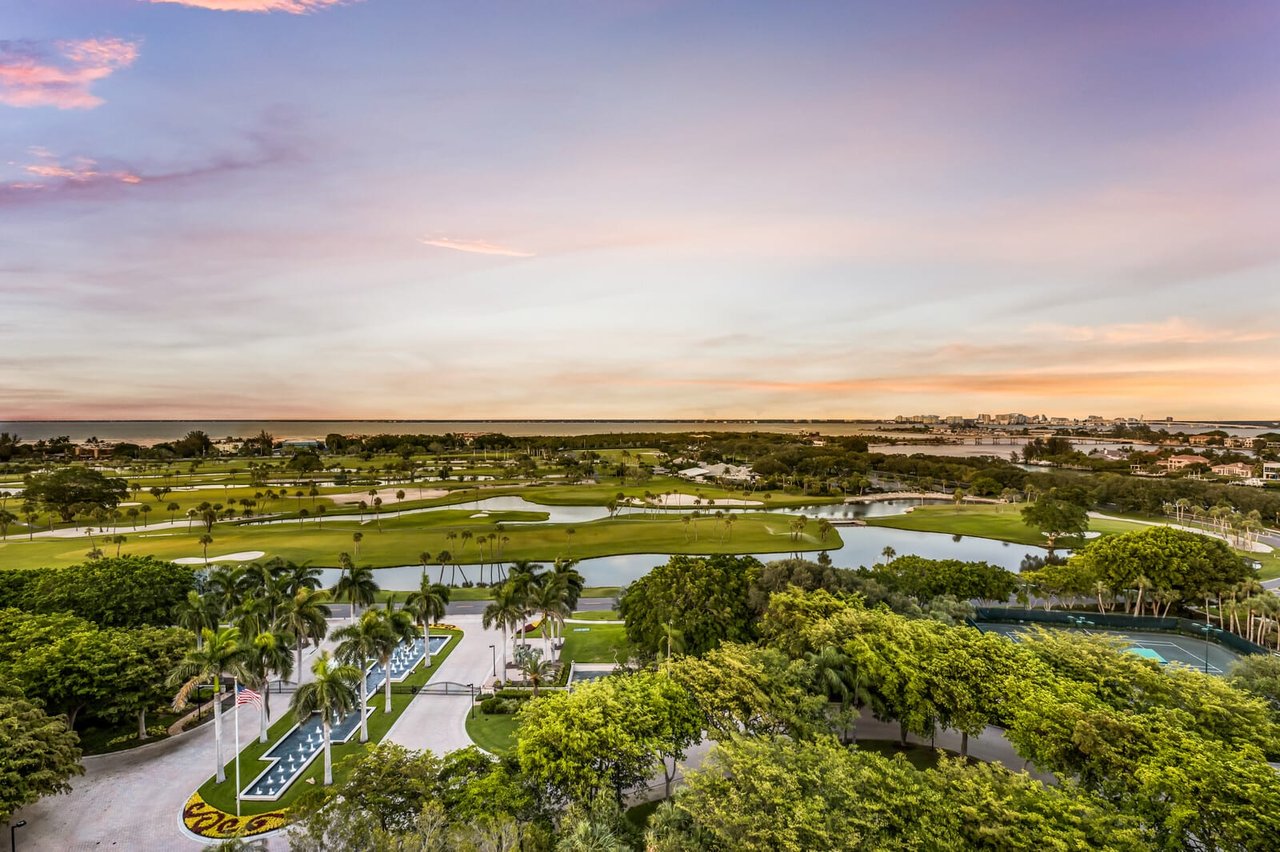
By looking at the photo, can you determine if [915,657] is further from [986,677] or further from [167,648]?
[167,648]

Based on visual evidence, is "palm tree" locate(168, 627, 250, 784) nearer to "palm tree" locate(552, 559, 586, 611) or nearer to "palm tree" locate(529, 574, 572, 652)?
"palm tree" locate(529, 574, 572, 652)

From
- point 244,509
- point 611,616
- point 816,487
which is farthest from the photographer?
point 816,487

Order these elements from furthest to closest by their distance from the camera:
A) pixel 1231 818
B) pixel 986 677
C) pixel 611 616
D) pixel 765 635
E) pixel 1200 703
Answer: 1. pixel 611 616
2. pixel 765 635
3. pixel 986 677
4. pixel 1200 703
5. pixel 1231 818

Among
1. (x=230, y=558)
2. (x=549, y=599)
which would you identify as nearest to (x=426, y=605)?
(x=549, y=599)

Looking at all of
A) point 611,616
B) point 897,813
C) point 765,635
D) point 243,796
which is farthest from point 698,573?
point 243,796

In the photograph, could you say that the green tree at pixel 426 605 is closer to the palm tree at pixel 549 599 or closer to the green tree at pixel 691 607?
the palm tree at pixel 549 599

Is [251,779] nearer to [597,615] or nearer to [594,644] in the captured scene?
[594,644]

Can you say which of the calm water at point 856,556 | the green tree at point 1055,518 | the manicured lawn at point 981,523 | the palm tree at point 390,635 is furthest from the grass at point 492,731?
the manicured lawn at point 981,523

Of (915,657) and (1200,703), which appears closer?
(1200,703)
